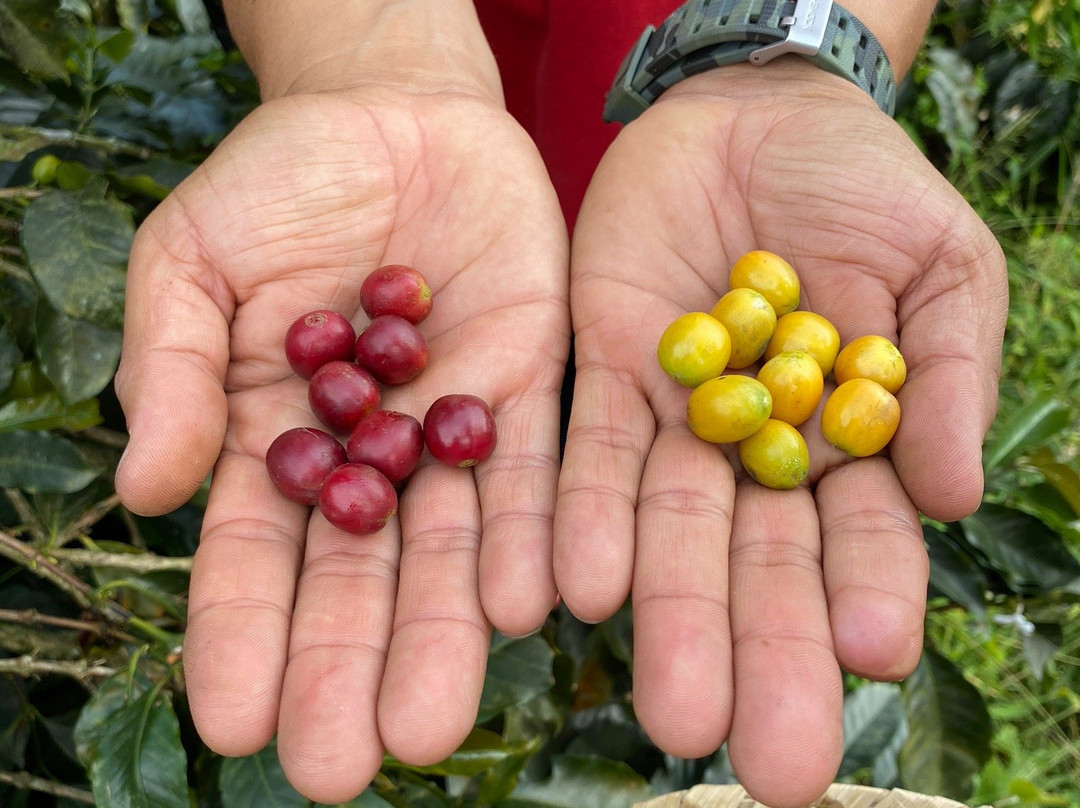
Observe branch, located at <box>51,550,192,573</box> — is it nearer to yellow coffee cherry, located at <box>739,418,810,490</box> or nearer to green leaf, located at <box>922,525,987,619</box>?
yellow coffee cherry, located at <box>739,418,810,490</box>

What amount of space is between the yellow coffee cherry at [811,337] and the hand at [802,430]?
96 mm

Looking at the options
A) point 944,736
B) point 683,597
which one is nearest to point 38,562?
point 683,597

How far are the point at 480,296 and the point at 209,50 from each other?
1.34m

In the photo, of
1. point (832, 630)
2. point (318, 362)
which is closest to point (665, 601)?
point (832, 630)

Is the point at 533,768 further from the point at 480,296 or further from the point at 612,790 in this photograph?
the point at 480,296

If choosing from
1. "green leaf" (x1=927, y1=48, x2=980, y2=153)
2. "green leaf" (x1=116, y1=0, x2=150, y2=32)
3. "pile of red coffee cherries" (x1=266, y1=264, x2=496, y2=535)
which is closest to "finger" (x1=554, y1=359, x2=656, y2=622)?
"pile of red coffee cherries" (x1=266, y1=264, x2=496, y2=535)

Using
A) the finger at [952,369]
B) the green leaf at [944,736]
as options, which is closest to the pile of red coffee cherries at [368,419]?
the finger at [952,369]

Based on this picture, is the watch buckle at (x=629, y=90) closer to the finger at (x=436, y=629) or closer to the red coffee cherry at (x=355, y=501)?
the finger at (x=436, y=629)

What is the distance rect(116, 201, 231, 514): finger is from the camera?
6.81 ft

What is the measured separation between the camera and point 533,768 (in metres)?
2.66

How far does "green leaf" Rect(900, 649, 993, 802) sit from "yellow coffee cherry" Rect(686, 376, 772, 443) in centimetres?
118

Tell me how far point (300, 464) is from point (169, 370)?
1.19 ft

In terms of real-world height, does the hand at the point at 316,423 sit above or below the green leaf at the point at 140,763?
above

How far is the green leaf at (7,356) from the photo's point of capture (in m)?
2.32
